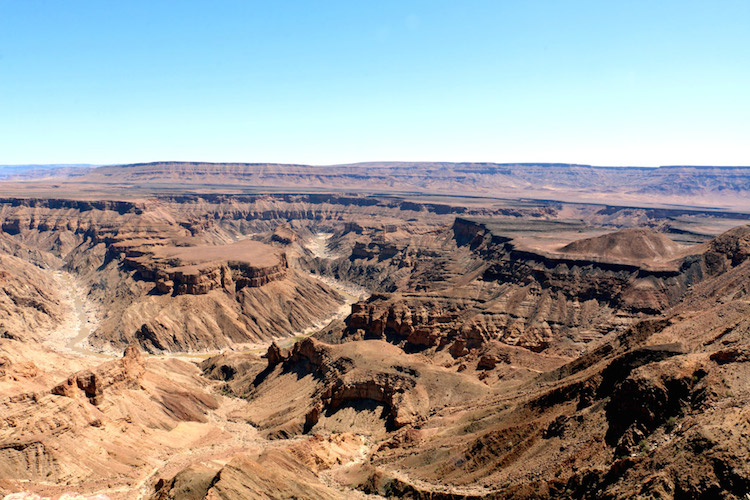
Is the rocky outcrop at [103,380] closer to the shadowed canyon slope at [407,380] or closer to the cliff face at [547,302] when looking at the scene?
the shadowed canyon slope at [407,380]

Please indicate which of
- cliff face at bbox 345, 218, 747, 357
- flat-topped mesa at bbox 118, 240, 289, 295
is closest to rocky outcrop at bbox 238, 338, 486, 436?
cliff face at bbox 345, 218, 747, 357

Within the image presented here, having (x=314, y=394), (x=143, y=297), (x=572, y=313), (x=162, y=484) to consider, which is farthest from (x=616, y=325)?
(x=143, y=297)

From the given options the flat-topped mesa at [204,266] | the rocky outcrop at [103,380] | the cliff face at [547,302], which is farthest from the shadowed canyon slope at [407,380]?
the flat-topped mesa at [204,266]

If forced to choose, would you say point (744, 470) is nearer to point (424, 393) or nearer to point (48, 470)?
point (424, 393)

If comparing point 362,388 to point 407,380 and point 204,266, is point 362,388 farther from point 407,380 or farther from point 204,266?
point 204,266

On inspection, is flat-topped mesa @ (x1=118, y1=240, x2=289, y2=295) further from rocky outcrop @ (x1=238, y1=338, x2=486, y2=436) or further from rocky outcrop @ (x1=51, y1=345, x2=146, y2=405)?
rocky outcrop @ (x1=238, y1=338, x2=486, y2=436)
